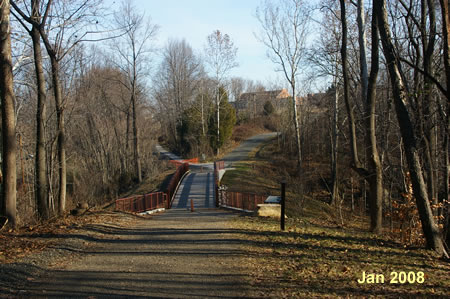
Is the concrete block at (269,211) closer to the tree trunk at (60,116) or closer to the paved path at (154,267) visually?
the paved path at (154,267)

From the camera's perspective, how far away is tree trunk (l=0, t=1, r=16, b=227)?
33.6 feet

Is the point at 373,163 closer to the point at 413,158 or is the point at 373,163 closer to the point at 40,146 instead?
the point at 413,158

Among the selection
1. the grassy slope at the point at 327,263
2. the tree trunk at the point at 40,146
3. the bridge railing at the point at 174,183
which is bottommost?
the grassy slope at the point at 327,263

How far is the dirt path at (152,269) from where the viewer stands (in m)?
5.97

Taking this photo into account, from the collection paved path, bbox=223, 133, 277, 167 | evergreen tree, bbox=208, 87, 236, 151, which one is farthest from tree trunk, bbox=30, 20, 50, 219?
evergreen tree, bbox=208, 87, 236, 151

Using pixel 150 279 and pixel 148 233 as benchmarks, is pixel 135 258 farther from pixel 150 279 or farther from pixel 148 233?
pixel 148 233

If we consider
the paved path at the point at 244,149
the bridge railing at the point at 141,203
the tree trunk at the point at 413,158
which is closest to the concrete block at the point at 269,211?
the tree trunk at the point at 413,158

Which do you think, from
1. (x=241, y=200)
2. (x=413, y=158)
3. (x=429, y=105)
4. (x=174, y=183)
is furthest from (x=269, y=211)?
(x=174, y=183)

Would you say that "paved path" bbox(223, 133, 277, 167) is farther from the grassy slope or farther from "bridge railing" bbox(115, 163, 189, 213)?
the grassy slope

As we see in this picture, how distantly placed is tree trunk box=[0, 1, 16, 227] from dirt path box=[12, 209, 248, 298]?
2.66 m

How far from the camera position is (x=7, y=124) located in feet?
33.9

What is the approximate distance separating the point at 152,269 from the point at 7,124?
665 cm

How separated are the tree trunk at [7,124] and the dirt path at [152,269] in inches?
105

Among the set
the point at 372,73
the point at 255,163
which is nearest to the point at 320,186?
the point at 255,163
